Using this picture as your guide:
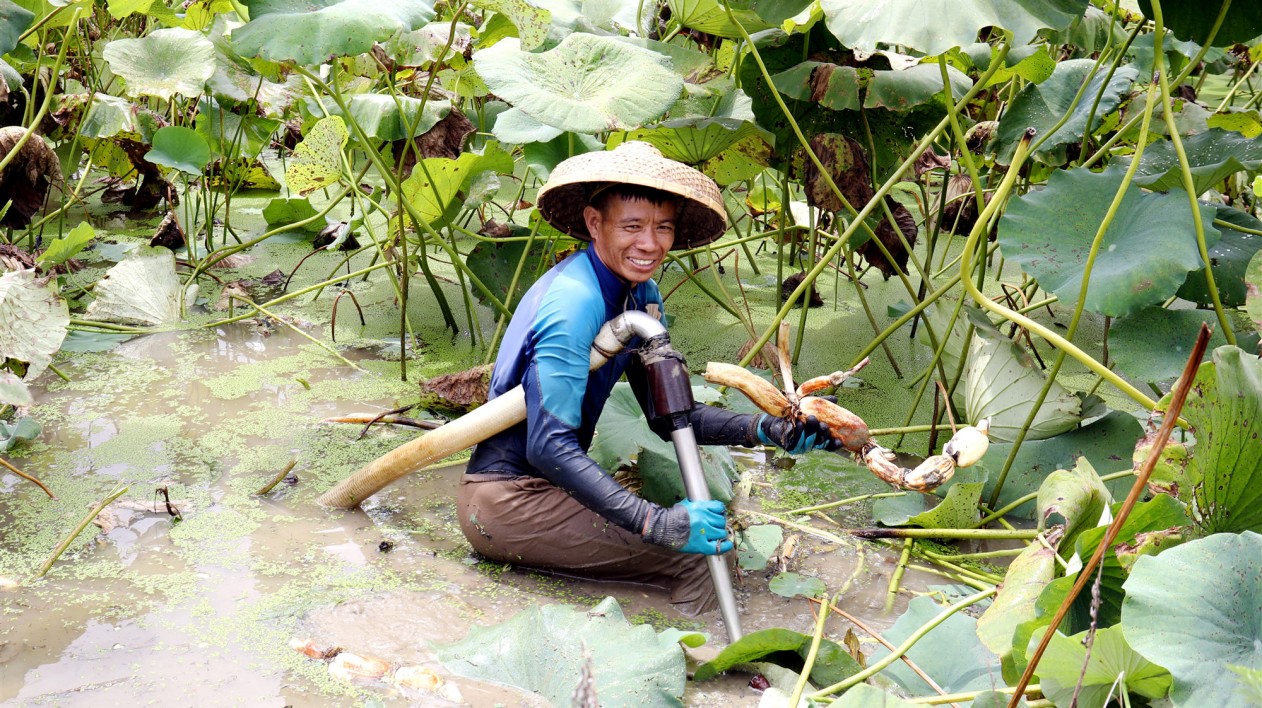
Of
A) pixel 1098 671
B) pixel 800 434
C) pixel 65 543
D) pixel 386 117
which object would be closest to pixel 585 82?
pixel 386 117

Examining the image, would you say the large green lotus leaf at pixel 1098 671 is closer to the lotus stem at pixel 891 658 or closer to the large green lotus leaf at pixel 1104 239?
the lotus stem at pixel 891 658

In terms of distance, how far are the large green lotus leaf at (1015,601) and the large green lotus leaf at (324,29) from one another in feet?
5.50

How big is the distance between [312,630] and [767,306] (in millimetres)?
2333

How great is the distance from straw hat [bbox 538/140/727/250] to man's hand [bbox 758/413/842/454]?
1.48ft

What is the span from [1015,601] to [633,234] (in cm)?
101

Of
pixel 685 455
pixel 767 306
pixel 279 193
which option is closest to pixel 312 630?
pixel 685 455

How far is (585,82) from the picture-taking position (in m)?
2.67

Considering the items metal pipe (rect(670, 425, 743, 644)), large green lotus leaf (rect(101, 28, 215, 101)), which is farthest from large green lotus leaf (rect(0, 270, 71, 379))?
metal pipe (rect(670, 425, 743, 644))

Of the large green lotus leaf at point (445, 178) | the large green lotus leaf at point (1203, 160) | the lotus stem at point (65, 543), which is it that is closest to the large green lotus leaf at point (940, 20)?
the large green lotus leaf at point (1203, 160)

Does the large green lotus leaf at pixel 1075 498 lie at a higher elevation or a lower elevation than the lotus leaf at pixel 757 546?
higher

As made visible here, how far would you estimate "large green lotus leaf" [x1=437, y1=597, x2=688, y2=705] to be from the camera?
5.61ft

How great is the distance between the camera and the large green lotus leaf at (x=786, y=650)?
1772 millimetres

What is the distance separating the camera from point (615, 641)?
1797mm

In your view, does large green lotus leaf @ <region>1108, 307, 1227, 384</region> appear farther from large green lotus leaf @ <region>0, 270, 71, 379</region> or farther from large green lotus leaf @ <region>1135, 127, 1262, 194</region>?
large green lotus leaf @ <region>0, 270, 71, 379</region>
